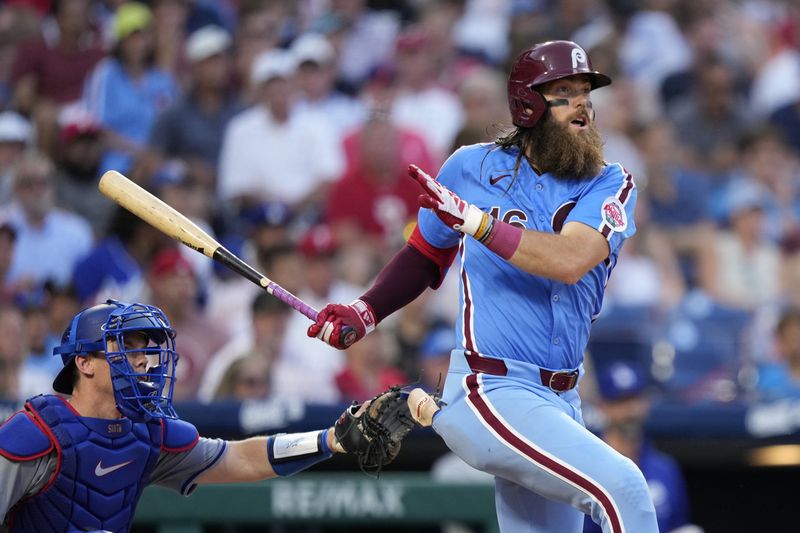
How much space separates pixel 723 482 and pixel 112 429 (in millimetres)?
3427

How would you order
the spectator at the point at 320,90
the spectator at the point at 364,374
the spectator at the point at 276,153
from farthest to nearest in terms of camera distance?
the spectator at the point at 320,90 → the spectator at the point at 276,153 → the spectator at the point at 364,374

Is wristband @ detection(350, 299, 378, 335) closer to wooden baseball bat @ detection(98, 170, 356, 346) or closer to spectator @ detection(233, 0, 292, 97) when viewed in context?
wooden baseball bat @ detection(98, 170, 356, 346)

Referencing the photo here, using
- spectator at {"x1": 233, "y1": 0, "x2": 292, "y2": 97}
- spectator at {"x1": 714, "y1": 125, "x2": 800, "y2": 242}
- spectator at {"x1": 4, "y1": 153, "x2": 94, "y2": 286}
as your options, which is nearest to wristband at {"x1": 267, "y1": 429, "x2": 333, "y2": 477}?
spectator at {"x1": 4, "y1": 153, "x2": 94, "y2": 286}

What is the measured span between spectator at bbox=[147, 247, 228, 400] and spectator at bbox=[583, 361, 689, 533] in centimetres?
227

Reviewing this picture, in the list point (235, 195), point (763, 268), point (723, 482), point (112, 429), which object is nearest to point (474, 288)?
point (112, 429)

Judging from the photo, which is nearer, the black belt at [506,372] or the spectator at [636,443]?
the black belt at [506,372]

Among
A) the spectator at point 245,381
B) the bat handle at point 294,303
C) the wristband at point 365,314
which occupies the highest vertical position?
the spectator at point 245,381

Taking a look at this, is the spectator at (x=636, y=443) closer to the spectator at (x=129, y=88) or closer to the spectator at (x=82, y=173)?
the spectator at (x=82, y=173)

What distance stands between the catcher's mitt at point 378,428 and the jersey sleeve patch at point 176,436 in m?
0.45

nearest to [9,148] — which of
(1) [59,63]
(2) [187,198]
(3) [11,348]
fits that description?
(1) [59,63]

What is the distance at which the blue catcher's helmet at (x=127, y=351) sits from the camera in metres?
3.75

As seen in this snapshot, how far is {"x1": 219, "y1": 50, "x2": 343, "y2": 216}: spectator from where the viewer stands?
27.9ft

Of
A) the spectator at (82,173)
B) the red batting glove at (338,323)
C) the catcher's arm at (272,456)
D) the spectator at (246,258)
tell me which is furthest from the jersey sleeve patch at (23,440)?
the spectator at (82,173)

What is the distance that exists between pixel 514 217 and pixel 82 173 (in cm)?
499
